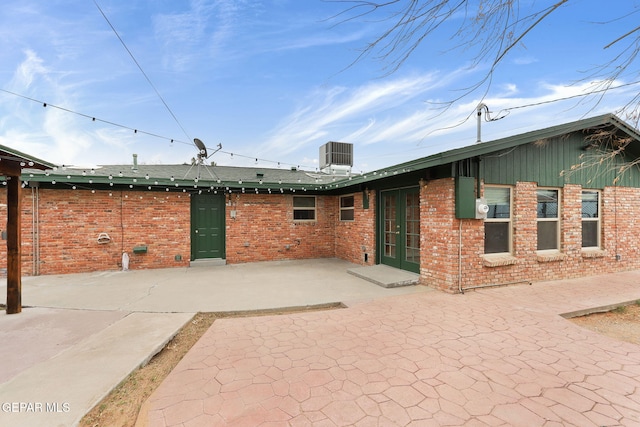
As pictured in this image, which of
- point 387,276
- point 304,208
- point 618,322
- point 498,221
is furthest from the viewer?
point 304,208

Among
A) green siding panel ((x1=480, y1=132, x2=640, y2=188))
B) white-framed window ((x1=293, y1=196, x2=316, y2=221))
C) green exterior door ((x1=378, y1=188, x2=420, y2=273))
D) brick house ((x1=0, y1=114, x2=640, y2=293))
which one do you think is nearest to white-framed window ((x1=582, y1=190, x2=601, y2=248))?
brick house ((x1=0, y1=114, x2=640, y2=293))

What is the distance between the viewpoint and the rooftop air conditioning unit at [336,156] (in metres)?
12.5

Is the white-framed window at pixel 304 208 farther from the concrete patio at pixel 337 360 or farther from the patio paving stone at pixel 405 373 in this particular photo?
the patio paving stone at pixel 405 373

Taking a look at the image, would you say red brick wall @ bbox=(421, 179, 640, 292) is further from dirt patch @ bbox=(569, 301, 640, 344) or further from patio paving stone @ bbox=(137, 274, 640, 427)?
dirt patch @ bbox=(569, 301, 640, 344)

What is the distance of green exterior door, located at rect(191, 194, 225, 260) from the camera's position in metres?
8.08

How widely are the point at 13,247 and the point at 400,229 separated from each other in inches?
277

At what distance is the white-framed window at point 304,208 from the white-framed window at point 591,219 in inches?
283

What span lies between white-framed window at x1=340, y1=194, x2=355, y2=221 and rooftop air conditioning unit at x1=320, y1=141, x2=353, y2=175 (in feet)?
12.2

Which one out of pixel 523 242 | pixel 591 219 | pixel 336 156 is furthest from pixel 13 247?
pixel 591 219

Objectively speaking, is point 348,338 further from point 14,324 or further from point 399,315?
point 14,324

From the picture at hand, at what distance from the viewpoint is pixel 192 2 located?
A: 15.0 feet

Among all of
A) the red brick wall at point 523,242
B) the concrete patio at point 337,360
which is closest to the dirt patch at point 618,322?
the concrete patio at point 337,360

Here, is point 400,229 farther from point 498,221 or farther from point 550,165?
point 550,165

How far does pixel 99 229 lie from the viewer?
7.25 meters
